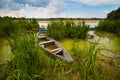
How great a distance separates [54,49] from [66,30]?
106 inches

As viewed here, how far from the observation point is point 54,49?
4.53 metres

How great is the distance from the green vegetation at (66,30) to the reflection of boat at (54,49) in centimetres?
39

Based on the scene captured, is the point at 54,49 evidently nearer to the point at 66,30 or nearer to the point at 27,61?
the point at 27,61

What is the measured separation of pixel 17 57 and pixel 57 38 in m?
3.68

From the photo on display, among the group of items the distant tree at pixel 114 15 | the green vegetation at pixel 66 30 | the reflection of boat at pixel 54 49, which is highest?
the distant tree at pixel 114 15

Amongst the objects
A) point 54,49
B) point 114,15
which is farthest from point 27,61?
point 114,15

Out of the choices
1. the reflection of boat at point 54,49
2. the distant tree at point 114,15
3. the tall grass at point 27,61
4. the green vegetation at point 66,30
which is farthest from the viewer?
the distant tree at point 114,15

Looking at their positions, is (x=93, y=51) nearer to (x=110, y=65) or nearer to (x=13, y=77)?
(x=110, y=65)

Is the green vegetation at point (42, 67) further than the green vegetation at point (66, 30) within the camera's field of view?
No

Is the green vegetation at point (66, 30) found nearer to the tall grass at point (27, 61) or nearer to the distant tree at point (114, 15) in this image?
the tall grass at point (27, 61)

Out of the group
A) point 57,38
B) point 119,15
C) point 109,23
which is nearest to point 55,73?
point 57,38

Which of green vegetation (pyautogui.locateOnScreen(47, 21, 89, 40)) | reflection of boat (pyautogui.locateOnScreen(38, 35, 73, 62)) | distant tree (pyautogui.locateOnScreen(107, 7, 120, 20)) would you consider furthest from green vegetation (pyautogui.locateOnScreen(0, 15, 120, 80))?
distant tree (pyautogui.locateOnScreen(107, 7, 120, 20))

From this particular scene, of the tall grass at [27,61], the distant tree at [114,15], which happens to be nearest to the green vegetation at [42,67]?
the tall grass at [27,61]

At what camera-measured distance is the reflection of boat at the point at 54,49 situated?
12.4 feet
